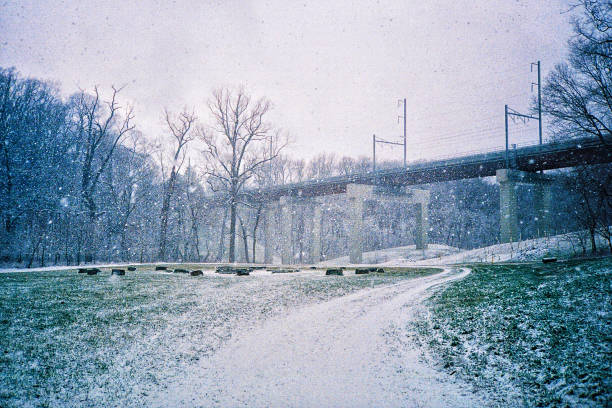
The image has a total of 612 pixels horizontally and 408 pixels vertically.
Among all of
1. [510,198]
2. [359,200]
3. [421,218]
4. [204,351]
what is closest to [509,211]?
[510,198]

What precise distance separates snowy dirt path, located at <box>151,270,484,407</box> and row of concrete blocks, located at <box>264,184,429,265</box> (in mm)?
34690

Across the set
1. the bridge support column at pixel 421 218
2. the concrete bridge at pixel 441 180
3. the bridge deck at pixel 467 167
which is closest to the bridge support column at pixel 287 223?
the concrete bridge at pixel 441 180

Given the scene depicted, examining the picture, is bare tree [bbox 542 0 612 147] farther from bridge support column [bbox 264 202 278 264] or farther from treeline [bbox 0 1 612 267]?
bridge support column [bbox 264 202 278 264]

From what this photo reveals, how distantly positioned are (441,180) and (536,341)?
42181 mm

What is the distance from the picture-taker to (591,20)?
16891 millimetres

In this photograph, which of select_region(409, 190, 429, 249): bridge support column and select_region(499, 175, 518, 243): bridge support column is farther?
select_region(409, 190, 429, 249): bridge support column

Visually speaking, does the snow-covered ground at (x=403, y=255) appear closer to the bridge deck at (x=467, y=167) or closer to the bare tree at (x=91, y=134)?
the bridge deck at (x=467, y=167)

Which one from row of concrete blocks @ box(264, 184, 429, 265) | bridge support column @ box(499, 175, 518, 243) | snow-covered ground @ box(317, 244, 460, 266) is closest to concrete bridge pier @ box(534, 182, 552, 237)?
bridge support column @ box(499, 175, 518, 243)

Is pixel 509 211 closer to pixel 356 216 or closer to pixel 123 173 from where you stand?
pixel 356 216

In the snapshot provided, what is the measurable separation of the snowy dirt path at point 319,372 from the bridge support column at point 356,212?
3415cm

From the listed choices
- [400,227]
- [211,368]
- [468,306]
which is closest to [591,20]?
[468,306]

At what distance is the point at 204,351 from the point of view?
7863 millimetres

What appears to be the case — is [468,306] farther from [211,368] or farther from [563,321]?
[211,368]

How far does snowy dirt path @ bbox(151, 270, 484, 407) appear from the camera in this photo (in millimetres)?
5586
